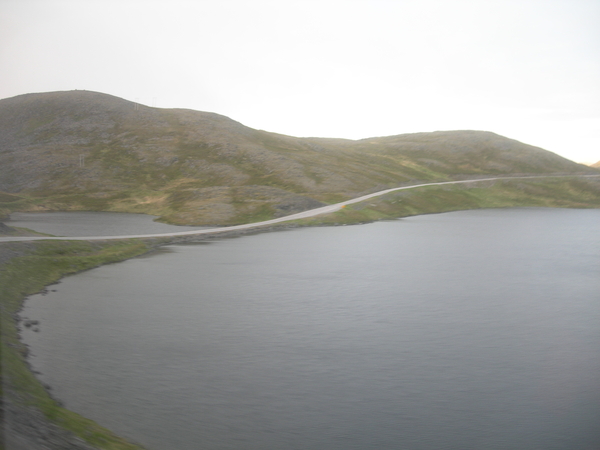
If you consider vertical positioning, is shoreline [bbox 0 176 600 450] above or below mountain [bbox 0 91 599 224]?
below

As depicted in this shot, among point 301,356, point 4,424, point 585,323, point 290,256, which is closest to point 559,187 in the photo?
point 290,256

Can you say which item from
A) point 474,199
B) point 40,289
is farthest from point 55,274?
point 474,199

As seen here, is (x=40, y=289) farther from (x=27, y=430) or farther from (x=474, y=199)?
(x=474, y=199)

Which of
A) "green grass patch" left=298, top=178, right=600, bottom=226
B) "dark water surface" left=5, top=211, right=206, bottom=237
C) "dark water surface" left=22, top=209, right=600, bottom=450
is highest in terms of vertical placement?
"green grass patch" left=298, top=178, right=600, bottom=226

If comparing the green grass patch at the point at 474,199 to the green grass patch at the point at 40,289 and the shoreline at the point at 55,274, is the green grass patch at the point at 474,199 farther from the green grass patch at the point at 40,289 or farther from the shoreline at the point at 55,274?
the green grass patch at the point at 40,289

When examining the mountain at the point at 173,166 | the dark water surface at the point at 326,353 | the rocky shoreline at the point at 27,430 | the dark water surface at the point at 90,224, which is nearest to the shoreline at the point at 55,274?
the rocky shoreline at the point at 27,430

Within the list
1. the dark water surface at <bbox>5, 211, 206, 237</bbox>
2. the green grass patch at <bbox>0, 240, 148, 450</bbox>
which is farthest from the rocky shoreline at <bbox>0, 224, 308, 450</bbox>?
the dark water surface at <bbox>5, 211, 206, 237</bbox>

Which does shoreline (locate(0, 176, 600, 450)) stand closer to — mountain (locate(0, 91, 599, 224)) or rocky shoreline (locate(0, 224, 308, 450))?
rocky shoreline (locate(0, 224, 308, 450))
